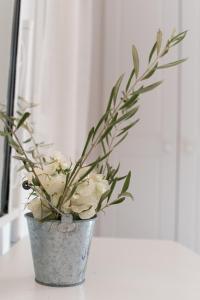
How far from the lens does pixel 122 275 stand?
85 cm

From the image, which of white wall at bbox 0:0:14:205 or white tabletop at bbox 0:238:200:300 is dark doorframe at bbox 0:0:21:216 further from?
white tabletop at bbox 0:238:200:300

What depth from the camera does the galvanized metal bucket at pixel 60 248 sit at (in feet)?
2.44

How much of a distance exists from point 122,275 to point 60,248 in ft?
0.59

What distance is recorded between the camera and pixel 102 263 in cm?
94

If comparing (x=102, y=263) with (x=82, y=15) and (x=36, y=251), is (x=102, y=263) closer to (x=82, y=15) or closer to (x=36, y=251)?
(x=36, y=251)

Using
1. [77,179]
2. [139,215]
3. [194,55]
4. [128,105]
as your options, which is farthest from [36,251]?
[194,55]

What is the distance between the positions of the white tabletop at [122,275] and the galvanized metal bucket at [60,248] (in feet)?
0.08

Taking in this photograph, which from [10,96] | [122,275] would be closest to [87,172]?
[122,275]

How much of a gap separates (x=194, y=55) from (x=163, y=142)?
1.54ft

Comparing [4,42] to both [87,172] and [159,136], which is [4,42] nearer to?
[87,172]

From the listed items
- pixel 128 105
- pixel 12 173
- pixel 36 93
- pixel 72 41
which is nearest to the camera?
pixel 128 105

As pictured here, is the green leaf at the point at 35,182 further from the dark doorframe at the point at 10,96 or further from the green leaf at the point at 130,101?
the dark doorframe at the point at 10,96

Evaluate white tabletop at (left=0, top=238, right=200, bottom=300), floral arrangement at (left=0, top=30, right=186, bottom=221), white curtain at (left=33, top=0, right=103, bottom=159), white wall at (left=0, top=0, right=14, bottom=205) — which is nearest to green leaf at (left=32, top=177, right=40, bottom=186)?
floral arrangement at (left=0, top=30, right=186, bottom=221)

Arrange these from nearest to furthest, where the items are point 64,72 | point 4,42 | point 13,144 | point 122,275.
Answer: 1. point 13,144
2. point 122,275
3. point 4,42
4. point 64,72
